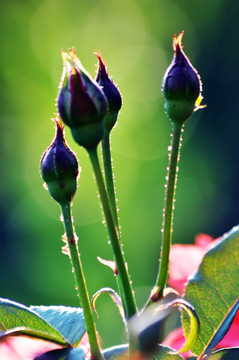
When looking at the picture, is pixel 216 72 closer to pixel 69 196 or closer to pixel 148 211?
pixel 148 211

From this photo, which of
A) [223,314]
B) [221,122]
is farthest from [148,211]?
[223,314]

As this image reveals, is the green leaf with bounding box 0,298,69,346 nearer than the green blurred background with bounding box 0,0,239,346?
Yes

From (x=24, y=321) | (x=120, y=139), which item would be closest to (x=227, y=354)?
(x=24, y=321)

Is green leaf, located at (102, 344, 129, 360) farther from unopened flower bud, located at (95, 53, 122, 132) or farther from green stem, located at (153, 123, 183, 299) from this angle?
unopened flower bud, located at (95, 53, 122, 132)

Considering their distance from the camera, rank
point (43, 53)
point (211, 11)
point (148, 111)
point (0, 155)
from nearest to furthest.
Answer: point (0, 155), point (148, 111), point (43, 53), point (211, 11)

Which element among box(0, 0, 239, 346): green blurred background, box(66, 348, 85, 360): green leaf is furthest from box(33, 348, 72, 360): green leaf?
box(0, 0, 239, 346): green blurred background

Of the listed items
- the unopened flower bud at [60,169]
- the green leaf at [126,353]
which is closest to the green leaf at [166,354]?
the green leaf at [126,353]
